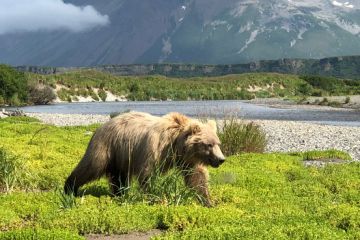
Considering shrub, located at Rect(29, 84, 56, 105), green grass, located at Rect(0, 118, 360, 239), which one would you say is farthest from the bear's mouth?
shrub, located at Rect(29, 84, 56, 105)

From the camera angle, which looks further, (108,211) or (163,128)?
(163,128)

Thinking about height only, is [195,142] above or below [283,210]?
above

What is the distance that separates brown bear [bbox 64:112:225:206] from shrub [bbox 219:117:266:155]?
403 inches

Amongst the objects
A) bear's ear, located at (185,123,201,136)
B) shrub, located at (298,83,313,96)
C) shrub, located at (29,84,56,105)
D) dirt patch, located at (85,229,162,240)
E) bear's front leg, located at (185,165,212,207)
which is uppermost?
bear's ear, located at (185,123,201,136)

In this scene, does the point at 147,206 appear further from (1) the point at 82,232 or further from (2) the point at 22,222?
(2) the point at 22,222

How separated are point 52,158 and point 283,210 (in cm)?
893

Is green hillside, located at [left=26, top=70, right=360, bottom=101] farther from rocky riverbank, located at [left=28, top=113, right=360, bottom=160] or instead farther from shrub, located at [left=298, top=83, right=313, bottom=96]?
rocky riverbank, located at [left=28, top=113, right=360, bottom=160]

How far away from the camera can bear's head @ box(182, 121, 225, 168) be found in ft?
35.8

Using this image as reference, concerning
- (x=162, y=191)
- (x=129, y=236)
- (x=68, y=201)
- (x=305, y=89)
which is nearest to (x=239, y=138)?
(x=162, y=191)

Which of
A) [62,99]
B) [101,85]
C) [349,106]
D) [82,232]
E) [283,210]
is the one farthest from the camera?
[101,85]

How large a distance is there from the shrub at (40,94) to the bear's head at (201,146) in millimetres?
88482

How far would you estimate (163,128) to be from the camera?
1132 centimetres

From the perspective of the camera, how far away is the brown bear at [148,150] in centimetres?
1107

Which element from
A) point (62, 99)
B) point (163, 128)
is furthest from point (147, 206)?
point (62, 99)
